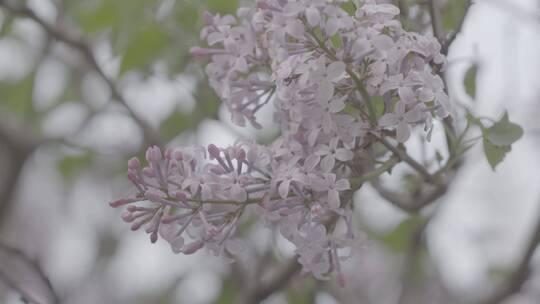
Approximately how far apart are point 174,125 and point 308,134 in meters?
1.64

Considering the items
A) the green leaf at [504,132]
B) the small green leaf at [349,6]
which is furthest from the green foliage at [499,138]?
the small green leaf at [349,6]

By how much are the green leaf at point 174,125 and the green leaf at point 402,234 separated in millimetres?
840

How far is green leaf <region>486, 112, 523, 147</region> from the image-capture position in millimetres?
1474

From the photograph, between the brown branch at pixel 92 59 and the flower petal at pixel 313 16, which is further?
the brown branch at pixel 92 59

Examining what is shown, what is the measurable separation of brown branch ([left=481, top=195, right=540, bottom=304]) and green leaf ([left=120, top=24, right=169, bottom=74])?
Result: 3.91 ft

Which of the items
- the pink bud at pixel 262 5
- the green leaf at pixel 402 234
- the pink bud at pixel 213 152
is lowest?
the green leaf at pixel 402 234

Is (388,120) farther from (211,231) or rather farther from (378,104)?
(211,231)

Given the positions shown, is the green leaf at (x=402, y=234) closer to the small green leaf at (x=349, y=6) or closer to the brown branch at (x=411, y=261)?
the brown branch at (x=411, y=261)

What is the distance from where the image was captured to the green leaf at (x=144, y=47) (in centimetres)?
226

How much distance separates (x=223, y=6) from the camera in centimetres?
217

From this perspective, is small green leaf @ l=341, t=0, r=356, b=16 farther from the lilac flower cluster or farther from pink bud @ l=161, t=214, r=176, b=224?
pink bud @ l=161, t=214, r=176, b=224

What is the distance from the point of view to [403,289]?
9.02 feet

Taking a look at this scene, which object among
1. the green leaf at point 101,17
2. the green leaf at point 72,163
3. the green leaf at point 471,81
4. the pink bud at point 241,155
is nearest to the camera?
the pink bud at point 241,155

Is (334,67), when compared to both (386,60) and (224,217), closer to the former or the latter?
(386,60)
